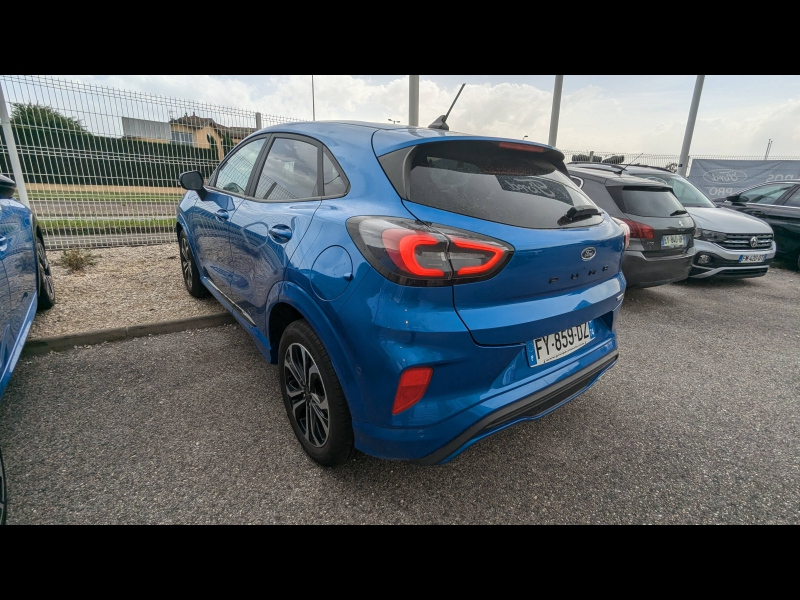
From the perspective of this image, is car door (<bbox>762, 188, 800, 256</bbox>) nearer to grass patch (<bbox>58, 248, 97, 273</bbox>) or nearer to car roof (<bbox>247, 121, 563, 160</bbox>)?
car roof (<bbox>247, 121, 563, 160</bbox>)

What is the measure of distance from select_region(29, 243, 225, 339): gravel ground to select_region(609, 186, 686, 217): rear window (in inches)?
173

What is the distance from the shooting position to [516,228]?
1.74m

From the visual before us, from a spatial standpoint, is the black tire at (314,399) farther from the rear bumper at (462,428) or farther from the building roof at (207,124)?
the building roof at (207,124)

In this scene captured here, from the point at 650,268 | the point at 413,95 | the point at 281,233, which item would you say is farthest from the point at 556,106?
the point at 281,233

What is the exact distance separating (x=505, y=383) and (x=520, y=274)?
1.50 feet

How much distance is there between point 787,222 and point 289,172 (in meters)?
8.54

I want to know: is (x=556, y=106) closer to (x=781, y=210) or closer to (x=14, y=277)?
(x=781, y=210)

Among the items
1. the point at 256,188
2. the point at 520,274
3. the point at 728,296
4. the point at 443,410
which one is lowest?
the point at 728,296

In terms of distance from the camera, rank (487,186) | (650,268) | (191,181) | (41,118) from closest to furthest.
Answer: (487,186), (191,181), (650,268), (41,118)

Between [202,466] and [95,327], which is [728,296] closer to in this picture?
[202,466]

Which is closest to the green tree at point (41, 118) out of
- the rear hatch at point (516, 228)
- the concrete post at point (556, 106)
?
the rear hatch at point (516, 228)

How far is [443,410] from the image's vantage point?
163 cm

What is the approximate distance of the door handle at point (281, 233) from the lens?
210cm
